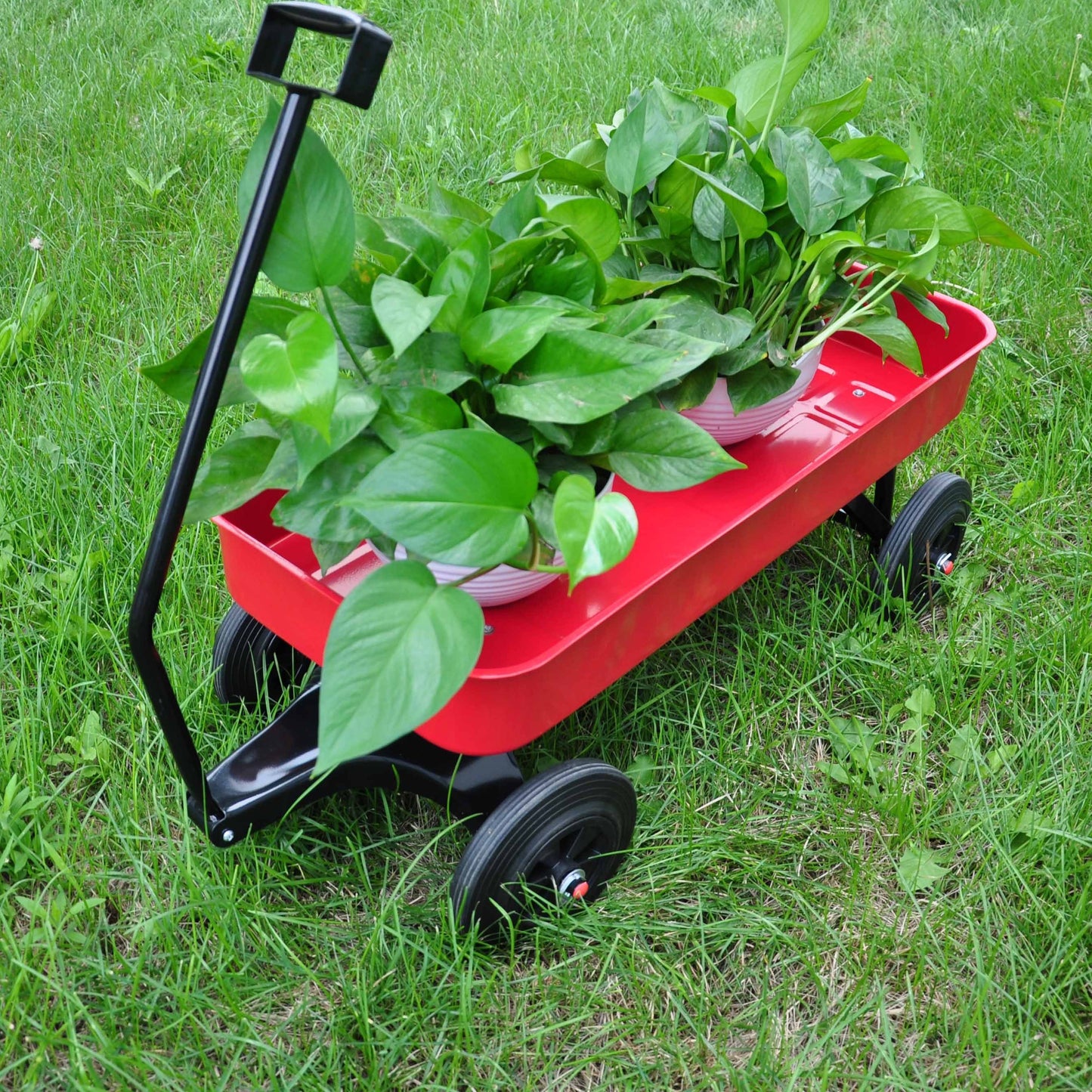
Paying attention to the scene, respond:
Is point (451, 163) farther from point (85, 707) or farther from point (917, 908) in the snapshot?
point (917, 908)

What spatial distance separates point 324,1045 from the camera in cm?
117

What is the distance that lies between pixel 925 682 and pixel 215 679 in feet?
3.16

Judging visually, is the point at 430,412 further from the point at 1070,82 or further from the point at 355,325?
the point at 1070,82

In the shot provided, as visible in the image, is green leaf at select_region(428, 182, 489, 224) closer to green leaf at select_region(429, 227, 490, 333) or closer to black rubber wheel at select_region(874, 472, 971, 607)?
green leaf at select_region(429, 227, 490, 333)

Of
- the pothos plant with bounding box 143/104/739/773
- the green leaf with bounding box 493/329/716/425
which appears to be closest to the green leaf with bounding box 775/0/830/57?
the pothos plant with bounding box 143/104/739/773

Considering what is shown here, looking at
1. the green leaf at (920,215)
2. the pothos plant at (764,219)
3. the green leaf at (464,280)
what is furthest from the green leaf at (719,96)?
the green leaf at (464,280)

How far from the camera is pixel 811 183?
134cm

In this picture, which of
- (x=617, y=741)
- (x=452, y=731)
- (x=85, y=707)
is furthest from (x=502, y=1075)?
(x=85, y=707)

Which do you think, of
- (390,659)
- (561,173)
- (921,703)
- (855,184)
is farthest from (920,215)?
(390,659)

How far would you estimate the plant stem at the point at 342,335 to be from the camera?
1038 mm

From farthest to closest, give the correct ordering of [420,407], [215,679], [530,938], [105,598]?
[105,598] → [215,679] → [530,938] → [420,407]

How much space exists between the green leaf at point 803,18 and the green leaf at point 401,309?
0.66 m

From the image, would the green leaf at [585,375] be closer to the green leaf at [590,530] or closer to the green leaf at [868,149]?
the green leaf at [590,530]

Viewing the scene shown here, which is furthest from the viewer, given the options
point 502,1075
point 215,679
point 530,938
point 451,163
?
point 451,163
